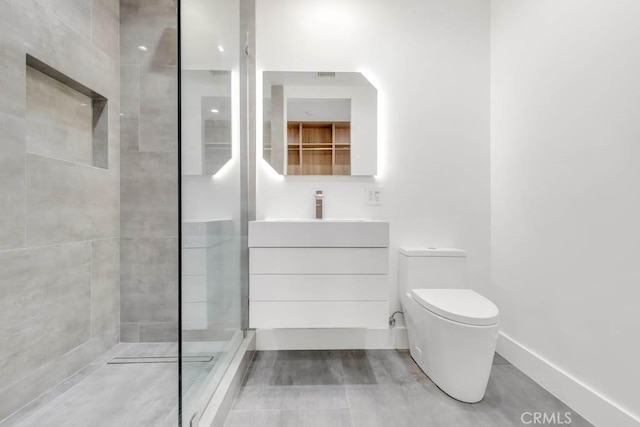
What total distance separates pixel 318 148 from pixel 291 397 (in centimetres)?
147

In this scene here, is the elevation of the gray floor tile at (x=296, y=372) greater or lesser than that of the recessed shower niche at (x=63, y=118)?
lesser

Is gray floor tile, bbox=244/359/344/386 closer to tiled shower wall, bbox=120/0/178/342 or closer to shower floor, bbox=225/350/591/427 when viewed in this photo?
shower floor, bbox=225/350/591/427

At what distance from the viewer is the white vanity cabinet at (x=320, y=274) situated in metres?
1.68

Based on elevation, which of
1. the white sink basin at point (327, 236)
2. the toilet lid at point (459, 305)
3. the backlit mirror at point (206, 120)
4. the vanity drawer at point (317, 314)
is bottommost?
the vanity drawer at point (317, 314)

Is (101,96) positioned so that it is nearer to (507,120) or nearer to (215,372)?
(215,372)

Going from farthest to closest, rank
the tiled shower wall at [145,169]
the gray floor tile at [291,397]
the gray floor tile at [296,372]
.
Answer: the tiled shower wall at [145,169], the gray floor tile at [296,372], the gray floor tile at [291,397]

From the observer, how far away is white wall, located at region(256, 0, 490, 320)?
2.08 metres

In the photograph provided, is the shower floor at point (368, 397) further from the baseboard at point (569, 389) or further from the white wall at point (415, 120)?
the white wall at point (415, 120)

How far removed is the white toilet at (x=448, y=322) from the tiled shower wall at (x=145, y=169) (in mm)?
1572

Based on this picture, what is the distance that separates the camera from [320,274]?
5.56 feet

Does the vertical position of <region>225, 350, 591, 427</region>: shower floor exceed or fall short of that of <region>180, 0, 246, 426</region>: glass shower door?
it falls short

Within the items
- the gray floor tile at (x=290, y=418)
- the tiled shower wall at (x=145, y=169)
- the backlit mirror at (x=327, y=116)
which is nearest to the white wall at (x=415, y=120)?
the backlit mirror at (x=327, y=116)

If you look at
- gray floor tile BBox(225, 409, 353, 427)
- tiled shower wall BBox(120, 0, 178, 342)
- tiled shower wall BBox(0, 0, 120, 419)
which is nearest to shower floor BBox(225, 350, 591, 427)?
gray floor tile BBox(225, 409, 353, 427)

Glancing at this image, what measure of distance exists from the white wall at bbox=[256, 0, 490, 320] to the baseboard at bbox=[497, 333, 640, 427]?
1.49 feet
